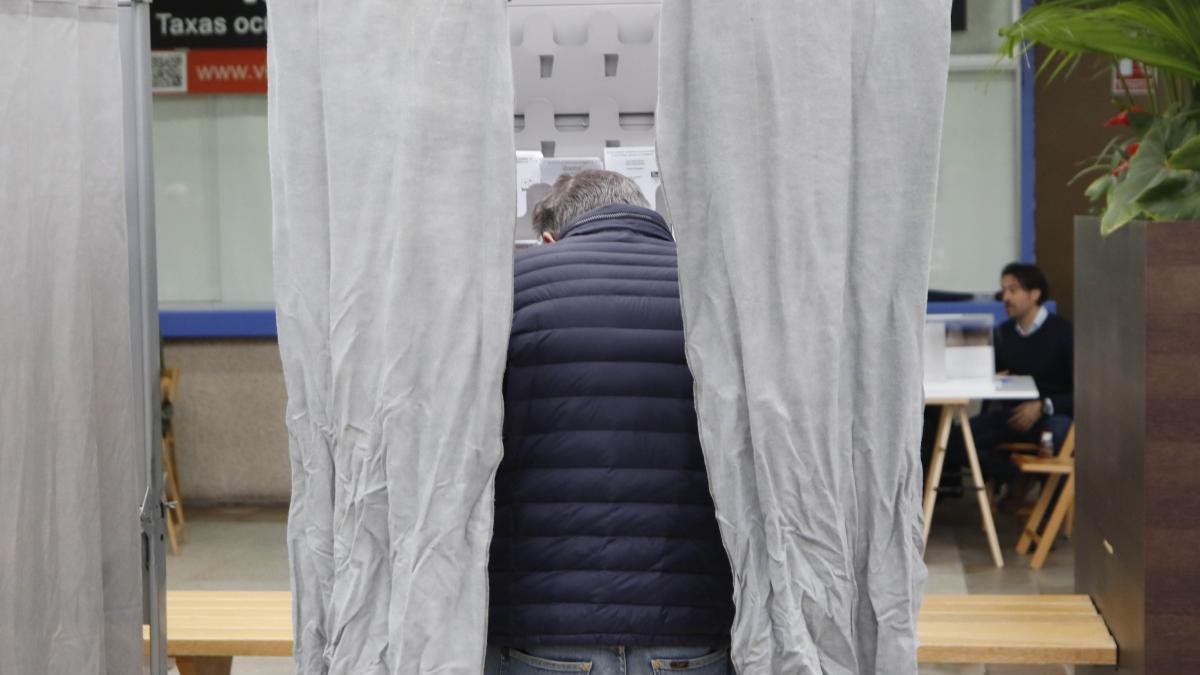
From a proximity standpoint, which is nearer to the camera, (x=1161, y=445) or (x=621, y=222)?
(x=621, y=222)

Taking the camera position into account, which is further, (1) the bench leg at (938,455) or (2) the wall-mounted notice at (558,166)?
(1) the bench leg at (938,455)

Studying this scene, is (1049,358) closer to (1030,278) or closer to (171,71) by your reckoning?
(1030,278)

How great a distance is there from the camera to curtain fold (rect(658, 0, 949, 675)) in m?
1.60

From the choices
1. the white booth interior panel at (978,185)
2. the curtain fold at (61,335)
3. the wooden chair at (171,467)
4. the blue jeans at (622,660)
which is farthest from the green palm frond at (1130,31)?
the wooden chair at (171,467)

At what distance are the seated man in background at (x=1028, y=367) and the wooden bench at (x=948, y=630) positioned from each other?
126 inches

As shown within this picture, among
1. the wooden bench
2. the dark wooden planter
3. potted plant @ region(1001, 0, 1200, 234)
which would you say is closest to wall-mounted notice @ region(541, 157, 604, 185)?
potted plant @ region(1001, 0, 1200, 234)

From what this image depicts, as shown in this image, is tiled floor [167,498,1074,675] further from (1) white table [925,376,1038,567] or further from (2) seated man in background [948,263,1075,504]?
(2) seated man in background [948,263,1075,504]

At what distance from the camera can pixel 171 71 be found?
7.70 meters

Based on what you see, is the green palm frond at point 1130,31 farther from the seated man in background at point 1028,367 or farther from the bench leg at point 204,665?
the seated man in background at point 1028,367

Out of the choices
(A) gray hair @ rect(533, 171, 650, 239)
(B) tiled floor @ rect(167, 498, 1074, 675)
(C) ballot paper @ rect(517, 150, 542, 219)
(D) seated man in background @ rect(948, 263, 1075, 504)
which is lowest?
(B) tiled floor @ rect(167, 498, 1074, 675)

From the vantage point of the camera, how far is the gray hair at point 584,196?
2240mm

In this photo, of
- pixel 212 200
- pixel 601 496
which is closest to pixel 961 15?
pixel 212 200

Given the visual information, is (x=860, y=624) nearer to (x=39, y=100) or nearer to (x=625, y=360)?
(x=625, y=360)

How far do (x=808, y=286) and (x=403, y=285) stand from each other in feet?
1.57
